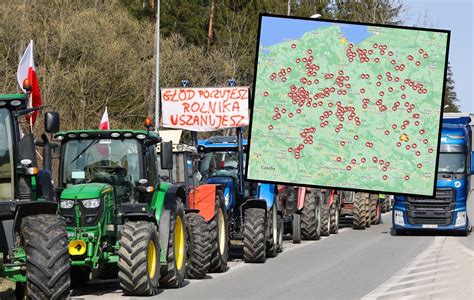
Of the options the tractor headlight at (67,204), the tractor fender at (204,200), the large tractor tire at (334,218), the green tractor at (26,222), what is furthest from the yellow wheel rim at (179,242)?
the large tractor tire at (334,218)

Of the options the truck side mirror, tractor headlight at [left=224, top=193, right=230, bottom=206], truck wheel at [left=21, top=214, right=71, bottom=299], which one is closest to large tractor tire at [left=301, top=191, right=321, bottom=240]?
tractor headlight at [left=224, top=193, right=230, bottom=206]

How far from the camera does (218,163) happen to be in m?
23.1

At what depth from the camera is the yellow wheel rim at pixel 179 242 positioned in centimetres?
1709

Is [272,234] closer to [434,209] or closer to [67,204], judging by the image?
[67,204]

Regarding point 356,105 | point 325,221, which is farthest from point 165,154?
point 325,221

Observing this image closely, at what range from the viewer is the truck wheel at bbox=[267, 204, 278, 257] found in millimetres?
22406

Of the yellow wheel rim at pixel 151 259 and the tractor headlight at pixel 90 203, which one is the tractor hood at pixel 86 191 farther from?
the yellow wheel rim at pixel 151 259

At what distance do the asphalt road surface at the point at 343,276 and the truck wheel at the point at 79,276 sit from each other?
0.15 meters

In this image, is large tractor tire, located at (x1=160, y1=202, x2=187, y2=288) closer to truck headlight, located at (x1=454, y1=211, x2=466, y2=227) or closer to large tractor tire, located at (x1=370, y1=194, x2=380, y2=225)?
truck headlight, located at (x1=454, y1=211, x2=466, y2=227)

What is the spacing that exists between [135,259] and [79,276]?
2.52 m

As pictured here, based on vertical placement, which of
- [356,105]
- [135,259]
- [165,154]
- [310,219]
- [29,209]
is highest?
[356,105]

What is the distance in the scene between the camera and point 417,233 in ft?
109

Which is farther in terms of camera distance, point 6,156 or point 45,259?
point 6,156

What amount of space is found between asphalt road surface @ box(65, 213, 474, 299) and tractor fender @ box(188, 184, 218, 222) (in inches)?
45.7
